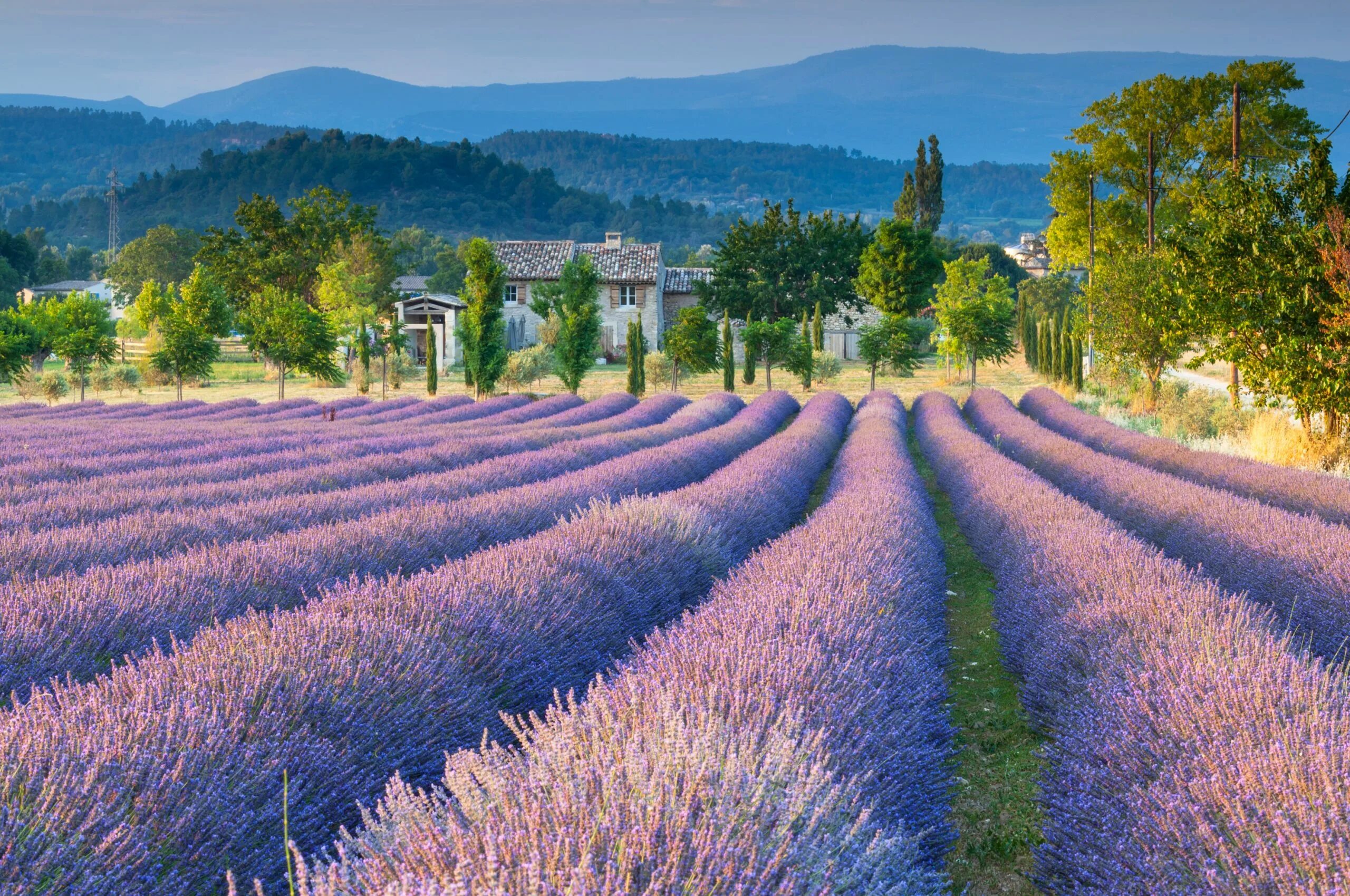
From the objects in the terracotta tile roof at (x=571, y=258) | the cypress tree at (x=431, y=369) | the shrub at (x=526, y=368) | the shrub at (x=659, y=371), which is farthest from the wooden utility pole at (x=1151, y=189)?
the terracotta tile roof at (x=571, y=258)

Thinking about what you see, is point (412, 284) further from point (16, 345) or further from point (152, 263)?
point (16, 345)

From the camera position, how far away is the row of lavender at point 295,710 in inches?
91.1

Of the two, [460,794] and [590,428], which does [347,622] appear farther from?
[590,428]

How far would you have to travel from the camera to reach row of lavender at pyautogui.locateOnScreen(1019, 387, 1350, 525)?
7.77 metres

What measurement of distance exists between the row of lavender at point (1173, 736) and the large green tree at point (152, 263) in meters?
83.1

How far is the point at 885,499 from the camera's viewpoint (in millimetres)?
7129

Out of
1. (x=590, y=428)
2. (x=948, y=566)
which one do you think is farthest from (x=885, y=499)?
(x=590, y=428)

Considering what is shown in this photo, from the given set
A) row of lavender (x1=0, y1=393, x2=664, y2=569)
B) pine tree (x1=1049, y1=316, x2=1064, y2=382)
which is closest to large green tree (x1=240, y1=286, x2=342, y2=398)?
row of lavender (x1=0, y1=393, x2=664, y2=569)

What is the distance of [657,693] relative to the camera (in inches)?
107

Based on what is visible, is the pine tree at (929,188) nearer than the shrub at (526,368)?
No

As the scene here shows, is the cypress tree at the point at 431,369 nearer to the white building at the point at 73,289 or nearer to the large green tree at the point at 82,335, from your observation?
the large green tree at the point at 82,335

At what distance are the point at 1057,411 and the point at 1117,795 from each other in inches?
681

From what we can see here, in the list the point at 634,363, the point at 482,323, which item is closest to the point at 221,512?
the point at 482,323

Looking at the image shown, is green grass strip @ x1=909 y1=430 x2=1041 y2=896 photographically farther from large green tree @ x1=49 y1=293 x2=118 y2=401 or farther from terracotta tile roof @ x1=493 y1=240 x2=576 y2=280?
terracotta tile roof @ x1=493 y1=240 x2=576 y2=280
